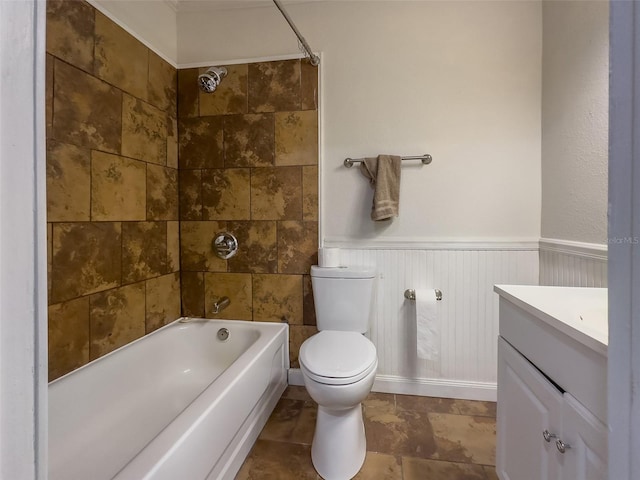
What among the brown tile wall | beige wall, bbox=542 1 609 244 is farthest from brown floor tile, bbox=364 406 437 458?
beige wall, bbox=542 1 609 244

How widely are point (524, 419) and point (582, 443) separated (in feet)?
0.86

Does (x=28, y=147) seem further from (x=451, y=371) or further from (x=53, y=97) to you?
(x=451, y=371)

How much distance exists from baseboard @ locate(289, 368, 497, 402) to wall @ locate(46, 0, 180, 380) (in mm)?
1434

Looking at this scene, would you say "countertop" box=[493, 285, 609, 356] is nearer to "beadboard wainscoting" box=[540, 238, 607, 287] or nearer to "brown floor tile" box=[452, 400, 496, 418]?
"beadboard wainscoting" box=[540, 238, 607, 287]

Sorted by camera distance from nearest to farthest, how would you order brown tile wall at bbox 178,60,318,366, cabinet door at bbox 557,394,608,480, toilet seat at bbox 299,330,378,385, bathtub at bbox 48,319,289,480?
1. cabinet door at bbox 557,394,608,480
2. bathtub at bbox 48,319,289,480
3. toilet seat at bbox 299,330,378,385
4. brown tile wall at bbox 178,60,318,366

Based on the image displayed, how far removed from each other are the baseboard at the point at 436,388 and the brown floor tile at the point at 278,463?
0.64 metres

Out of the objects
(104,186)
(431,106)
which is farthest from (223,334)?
(431,106)

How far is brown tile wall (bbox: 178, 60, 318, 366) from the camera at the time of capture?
5.85 feet

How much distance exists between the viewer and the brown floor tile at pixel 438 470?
1.21 metres

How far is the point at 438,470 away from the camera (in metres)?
1.24

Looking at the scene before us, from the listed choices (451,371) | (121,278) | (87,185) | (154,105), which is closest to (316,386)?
(451,371)

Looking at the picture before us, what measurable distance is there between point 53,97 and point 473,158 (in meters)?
2.02

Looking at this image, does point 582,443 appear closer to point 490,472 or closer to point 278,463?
point 490,472

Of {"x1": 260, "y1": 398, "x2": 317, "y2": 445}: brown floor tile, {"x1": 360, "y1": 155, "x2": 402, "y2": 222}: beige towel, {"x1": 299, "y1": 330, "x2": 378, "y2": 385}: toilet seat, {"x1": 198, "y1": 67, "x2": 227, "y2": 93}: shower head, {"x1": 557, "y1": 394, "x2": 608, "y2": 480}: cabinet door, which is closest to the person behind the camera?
{"x1": 557, "y1": 394, "x2": 608, "y2": 480}: cabinet door
